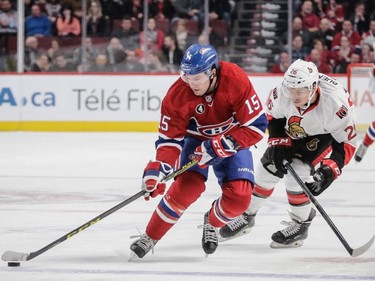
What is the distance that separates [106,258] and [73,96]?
7.40m

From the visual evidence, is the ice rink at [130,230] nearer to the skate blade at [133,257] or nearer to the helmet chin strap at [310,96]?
the skate blade at [133,257]

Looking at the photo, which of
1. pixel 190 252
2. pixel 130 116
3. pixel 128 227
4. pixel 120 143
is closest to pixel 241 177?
pixel 190 252

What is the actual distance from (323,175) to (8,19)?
7931 mm

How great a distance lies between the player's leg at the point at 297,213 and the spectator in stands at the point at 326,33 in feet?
24.1

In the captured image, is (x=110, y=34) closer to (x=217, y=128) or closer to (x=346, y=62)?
(x=346, y=62)

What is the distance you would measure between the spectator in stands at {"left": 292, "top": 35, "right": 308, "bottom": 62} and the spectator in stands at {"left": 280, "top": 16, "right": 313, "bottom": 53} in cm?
4

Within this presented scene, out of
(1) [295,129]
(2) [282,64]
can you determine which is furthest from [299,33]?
(1) [295,129]

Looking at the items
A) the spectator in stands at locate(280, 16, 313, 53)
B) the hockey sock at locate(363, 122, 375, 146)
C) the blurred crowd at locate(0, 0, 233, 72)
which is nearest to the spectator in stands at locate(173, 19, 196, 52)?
the blurred crowd at locate(0, 0, 233, 72)

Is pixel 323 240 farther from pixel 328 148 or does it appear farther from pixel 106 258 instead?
pixel 106 258


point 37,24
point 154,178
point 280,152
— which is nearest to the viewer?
point 154,178

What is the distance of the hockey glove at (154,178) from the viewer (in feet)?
14.5

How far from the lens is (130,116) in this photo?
38.6 feet

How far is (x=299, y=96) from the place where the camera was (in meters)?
4.70

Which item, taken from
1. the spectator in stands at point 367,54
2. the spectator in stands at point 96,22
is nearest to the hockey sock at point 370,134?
the spectator in stands at point 367,54
